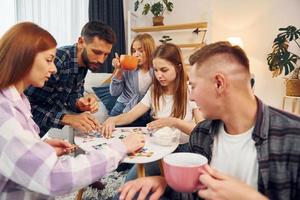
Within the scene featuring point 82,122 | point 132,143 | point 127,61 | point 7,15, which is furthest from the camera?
point 7,15

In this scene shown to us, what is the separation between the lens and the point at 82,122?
5.11ft

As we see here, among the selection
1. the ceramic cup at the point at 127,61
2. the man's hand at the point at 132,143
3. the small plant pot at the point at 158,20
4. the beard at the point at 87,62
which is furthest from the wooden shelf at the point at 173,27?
the man's hand at the point at 132,143

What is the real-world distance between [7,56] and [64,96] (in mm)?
1129

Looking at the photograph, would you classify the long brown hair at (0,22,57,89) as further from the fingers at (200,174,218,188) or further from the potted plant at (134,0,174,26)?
the potted plant at (134,0,174,26)

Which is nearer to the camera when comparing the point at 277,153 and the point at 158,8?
the point at 277,153


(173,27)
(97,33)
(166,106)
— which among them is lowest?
(166,106)

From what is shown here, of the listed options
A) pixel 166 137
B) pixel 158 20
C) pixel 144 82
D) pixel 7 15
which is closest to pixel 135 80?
pixel 144 82

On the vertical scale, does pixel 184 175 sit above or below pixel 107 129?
above

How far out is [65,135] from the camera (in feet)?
7.91

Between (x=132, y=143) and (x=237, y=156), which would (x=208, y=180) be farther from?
(x=132, y=143)

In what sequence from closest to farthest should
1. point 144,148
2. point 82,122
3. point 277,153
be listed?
point 277,153, point 144,148, point 82,122

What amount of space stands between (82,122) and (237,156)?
3.03ft

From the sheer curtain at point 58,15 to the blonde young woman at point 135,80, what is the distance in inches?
55.1

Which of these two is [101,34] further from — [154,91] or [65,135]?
[65,135]
